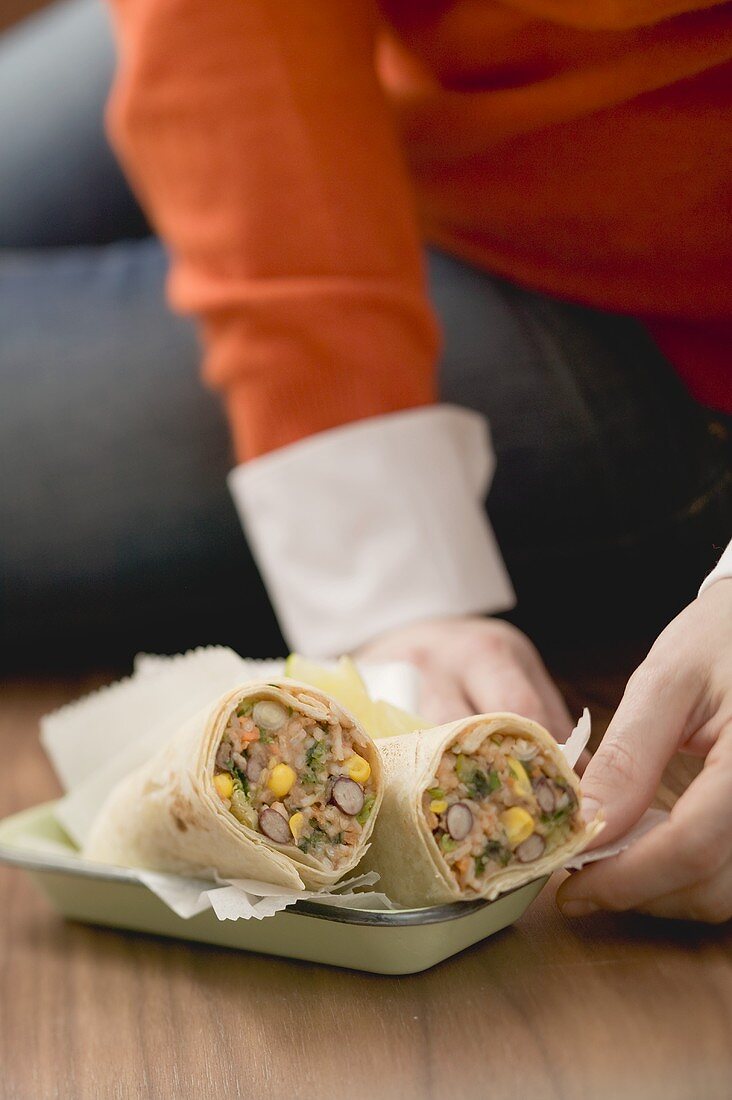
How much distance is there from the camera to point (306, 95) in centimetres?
81

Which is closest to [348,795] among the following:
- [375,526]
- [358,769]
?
[358,769]

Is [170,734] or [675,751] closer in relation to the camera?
[675,751]

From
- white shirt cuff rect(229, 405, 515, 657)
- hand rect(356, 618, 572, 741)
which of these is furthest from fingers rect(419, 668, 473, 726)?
white shirt cuff rect(229, 405, 515, 657)

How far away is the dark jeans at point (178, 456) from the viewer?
0.73 meters

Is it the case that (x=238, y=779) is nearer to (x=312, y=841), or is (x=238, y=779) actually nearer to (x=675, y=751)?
(x=312, y=841)

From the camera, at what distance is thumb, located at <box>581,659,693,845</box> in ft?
1.26

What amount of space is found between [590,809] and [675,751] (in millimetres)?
35

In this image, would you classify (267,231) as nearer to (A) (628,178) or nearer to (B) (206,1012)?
(A) (628,178)

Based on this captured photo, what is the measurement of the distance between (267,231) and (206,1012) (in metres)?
0.54

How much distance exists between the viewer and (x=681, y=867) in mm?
398

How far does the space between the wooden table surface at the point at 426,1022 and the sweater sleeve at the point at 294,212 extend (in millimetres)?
351

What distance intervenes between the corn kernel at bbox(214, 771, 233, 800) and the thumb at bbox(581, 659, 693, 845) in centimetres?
12

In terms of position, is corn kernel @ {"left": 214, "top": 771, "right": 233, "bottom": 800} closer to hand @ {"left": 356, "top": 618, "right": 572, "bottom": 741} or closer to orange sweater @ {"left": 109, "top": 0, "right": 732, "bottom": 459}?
hand @ {"left": 356, "top": 618, "right": 572, "bottom": 741}

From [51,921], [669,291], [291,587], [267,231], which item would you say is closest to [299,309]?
[267,231]
